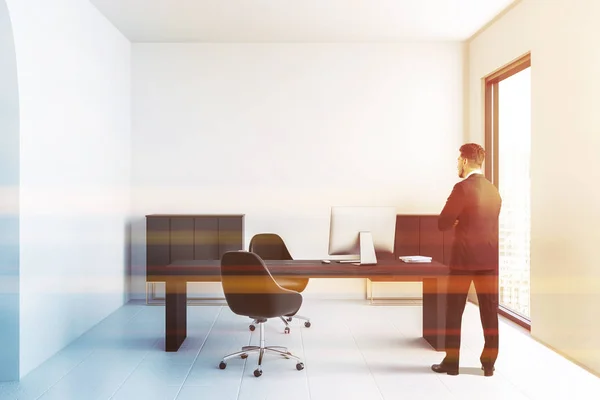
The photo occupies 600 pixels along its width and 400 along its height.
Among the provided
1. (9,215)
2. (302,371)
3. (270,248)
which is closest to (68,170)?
(9,215)

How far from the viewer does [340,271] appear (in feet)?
15.1

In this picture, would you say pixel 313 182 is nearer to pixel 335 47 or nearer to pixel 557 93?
pixel 335 47

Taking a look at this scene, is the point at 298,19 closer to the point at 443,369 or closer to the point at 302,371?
the point at 302,371

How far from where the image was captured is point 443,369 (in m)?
4.24

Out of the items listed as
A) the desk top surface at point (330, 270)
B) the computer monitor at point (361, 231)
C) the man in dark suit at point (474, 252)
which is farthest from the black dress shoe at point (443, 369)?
the computer monitor at point (361, 231)

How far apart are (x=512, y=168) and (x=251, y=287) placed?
3.61m

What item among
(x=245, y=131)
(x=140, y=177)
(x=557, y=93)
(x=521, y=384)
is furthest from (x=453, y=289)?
(x=140, y=177)

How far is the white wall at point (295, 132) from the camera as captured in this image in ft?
23.5

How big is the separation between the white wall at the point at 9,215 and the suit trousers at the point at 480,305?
3.40 metres

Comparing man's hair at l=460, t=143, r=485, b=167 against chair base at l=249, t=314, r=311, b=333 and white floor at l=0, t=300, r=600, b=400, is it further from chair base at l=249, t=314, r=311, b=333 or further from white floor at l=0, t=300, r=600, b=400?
chair base at l=249, t=314, r=311, b=333

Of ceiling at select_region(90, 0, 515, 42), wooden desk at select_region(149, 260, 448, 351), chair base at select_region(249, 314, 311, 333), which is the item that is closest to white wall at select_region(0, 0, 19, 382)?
wooden desk at select_region(149, 260, 448, 351)

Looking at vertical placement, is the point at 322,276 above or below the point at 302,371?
above

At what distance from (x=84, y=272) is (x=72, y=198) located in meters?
0.80

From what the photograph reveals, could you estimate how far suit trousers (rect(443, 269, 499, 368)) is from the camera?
4.07 m
